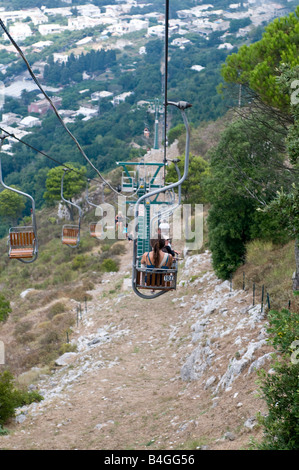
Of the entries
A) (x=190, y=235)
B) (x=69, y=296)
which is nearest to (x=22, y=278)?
(x=69, y=296)

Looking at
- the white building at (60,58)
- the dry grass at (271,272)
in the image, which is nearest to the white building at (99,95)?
the white building at (60,58)

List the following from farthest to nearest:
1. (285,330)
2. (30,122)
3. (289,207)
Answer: (30,122) → (289,207) → (285,330)

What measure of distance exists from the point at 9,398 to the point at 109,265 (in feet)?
50.9

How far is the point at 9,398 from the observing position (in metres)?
13.0

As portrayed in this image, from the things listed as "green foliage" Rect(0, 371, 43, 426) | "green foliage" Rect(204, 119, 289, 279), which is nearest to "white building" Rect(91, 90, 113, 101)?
"green foliage" Rect(204, 119, 289, 279)

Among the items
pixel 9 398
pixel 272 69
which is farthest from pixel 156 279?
pixel 272 69

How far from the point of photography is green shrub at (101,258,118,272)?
92.2ft

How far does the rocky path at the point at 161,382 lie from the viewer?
10234 millimetres

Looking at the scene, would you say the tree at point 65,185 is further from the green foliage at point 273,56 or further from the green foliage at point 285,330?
the green foliage at point 285,330

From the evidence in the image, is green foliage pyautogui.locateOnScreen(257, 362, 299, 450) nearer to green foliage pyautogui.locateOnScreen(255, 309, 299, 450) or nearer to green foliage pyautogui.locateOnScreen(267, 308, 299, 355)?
green foliage pyautogui.locateOnScreen(255, 309, 299, 450)

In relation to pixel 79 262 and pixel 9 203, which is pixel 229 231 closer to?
pixel 79 262

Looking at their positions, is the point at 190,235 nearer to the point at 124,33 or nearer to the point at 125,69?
the point at 125,69

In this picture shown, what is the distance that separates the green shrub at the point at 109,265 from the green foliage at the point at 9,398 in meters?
14.0

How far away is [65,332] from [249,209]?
8.93 meters
